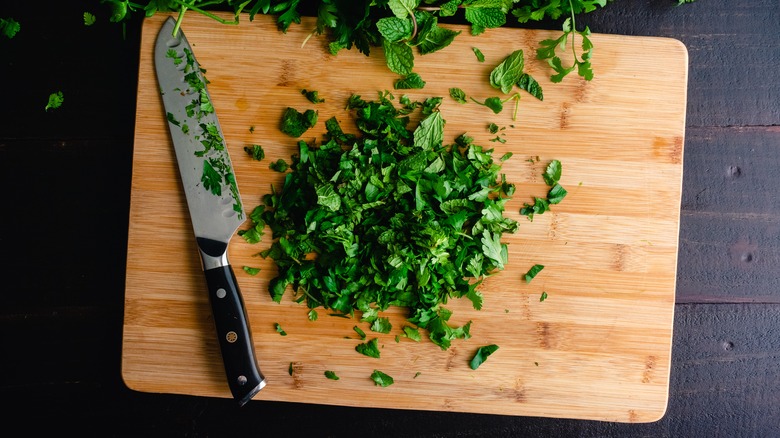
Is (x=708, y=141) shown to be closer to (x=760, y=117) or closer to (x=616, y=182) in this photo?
(x=760, y=117)

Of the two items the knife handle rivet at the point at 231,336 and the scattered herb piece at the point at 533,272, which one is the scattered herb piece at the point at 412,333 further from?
the knife handle rivet at the point at 231,336

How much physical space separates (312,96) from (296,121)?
0.31ft

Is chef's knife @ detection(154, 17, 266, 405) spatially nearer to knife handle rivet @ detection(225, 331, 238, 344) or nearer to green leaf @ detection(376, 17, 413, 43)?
knife handle rivet @ detection(225, 331, 238, 344)

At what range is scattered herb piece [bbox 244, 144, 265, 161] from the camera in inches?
66.4

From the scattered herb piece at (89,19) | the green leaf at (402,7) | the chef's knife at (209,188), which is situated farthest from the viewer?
the scattered herb piece at (89,19)

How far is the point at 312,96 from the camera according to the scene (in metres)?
1.67

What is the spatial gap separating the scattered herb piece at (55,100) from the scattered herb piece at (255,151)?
2.41 feet

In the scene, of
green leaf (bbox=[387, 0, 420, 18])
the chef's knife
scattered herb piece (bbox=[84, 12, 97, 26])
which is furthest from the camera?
scattered herb piece (bbox=[84, 12, 97, 26])

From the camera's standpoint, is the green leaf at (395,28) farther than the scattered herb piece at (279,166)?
No

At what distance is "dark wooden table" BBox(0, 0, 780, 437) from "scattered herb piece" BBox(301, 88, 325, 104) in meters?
0.65

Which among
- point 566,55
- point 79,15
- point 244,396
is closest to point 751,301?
point 566,55

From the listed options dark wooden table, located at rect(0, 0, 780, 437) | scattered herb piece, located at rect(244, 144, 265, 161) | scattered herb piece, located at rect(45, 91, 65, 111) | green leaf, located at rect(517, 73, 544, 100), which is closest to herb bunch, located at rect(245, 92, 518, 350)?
scattered herb piece, located at rect(244, 144, 265, 161)

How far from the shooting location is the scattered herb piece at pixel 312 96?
1.68 meters

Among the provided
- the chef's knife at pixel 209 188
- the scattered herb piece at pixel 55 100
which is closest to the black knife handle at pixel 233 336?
the chef's knife at pixel 209 188
